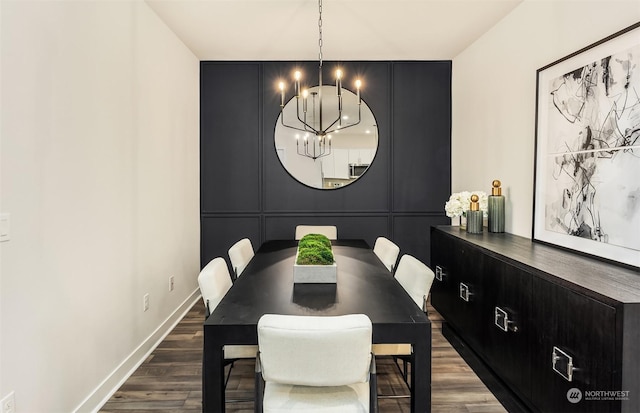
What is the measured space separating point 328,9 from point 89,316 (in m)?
2.69

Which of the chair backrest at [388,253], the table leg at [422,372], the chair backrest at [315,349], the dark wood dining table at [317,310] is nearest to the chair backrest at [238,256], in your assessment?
the dark wood dining table at [317,310]

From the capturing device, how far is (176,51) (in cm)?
332

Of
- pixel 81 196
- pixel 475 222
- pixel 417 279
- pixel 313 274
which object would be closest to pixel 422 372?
pixel 417 279

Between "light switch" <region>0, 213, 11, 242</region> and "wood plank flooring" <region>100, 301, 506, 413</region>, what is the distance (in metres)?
1.17

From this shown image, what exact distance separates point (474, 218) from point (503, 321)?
3.16 ft

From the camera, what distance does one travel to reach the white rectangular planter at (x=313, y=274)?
1.95 meters

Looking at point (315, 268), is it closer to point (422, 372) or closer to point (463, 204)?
point (422, 372)

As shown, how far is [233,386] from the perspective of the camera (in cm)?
222

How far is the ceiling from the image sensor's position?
2.74 m

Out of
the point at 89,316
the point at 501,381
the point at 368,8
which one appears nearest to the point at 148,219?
the point at 89,316

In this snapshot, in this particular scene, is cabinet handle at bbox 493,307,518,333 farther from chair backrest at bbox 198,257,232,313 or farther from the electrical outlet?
the electrical outlet

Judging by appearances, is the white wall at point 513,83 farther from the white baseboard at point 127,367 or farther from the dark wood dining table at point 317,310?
the white baseboard at point 127,367

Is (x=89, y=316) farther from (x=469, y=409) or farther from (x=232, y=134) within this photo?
(x=232, y=134)

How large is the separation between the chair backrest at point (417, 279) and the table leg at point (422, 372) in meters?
0.52
